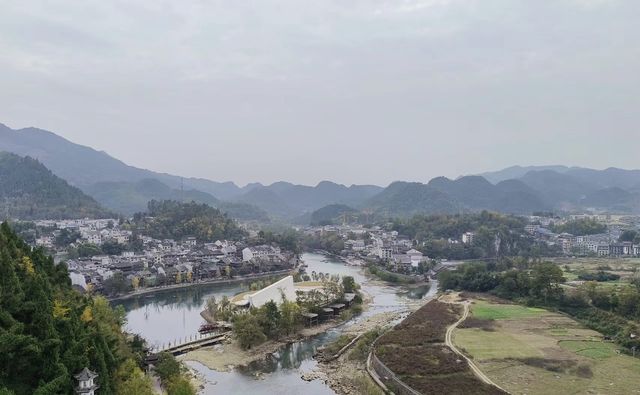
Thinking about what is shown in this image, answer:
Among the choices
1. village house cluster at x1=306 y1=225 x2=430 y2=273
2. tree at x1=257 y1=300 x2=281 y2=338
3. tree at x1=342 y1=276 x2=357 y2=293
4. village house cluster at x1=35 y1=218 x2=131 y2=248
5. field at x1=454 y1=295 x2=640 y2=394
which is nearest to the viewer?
field at x1=454 y1=295 x2=640 y2=394

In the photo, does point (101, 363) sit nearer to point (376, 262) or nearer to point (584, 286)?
point (584, 286)

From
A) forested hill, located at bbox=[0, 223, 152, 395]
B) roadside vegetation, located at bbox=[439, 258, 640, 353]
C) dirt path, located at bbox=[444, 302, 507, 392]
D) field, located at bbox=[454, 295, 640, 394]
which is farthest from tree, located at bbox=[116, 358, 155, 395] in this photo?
roadside vegetation, located at bbox=[439, 258, 640, 353]

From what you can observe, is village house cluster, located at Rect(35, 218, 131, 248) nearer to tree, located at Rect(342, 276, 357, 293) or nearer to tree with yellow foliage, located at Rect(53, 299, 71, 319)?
tree, located at Rect(342, 276, 357, 293)

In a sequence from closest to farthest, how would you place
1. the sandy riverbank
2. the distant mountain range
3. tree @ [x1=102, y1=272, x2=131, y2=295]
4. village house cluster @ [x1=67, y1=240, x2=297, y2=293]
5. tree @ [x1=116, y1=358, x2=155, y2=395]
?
tree @ [x1=116, y1=358, x2=155, y2=395], the sandy riverbank, tree @ [x1=102, y1=272, x2=131, y2=295], village house cluster @ [x1=67, y1=240, x2=297, y2=293], the distant mountain range

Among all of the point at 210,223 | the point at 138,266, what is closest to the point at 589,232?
the point at 210,223

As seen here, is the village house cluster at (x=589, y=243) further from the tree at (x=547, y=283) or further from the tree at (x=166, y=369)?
the tree at (x=166, y=369)

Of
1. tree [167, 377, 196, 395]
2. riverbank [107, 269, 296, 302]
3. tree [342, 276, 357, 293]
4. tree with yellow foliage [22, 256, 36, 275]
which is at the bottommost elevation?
riverbank [107, 269, 296, 302]

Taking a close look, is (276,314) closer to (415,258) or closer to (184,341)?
(184,341)
